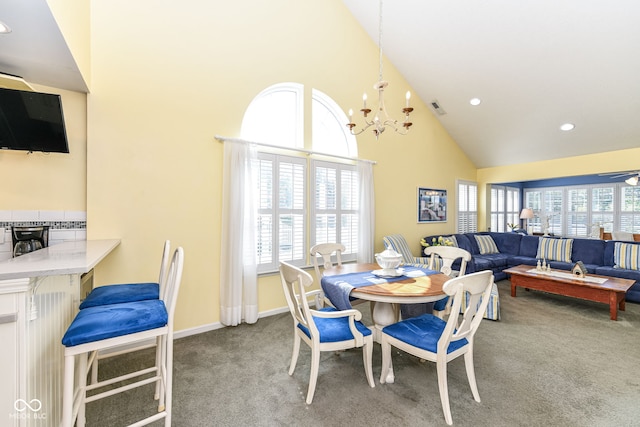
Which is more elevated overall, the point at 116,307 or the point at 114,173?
the point at 114,173

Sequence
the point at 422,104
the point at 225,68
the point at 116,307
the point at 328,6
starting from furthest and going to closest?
the point at 422,104 < the point at 328,6 < the point at 225,68 < the point at 116,307

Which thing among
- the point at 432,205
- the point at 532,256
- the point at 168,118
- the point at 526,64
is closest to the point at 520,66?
the point at 526,64

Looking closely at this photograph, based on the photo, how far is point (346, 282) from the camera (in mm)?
2217

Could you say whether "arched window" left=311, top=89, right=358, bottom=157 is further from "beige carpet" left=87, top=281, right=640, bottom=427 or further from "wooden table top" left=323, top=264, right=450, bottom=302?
"beige carpet" left=87, top=281, right=640, bottom=427

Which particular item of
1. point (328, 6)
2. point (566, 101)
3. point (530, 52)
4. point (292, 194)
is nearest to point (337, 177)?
point (292, 194)

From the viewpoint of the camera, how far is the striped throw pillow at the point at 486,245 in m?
5.73

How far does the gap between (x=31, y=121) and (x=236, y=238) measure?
1.87m

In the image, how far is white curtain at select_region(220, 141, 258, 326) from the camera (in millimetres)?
3070

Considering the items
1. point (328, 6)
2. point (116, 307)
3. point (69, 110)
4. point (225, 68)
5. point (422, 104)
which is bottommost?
point (116, 307)

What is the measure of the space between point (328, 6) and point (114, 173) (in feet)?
12.0

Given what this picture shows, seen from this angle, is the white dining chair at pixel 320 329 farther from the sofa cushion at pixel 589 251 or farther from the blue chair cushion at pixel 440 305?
the sofa cushion at pixel 589 251

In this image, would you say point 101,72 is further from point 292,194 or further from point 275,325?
point 275,325

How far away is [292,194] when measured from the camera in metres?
3.63

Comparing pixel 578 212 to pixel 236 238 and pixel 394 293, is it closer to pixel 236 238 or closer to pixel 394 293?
pixel 394 293
